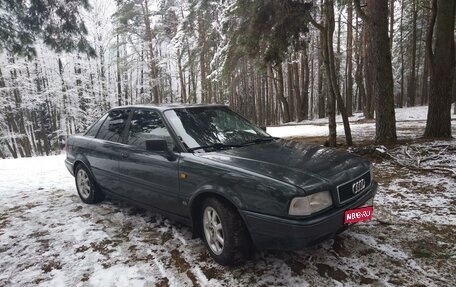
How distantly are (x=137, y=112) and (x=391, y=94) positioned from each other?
5908mm

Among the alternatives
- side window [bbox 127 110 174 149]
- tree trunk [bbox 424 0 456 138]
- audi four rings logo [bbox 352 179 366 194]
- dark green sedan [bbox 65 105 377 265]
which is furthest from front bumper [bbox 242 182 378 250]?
tree trunk [bbox 424 0 456 138]

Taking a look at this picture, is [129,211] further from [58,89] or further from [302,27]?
[58,89]

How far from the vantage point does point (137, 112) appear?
436 cm

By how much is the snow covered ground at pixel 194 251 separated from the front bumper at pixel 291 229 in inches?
15.0

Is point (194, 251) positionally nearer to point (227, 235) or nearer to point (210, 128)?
point (227, 235)

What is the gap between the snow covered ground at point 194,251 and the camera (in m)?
2.92

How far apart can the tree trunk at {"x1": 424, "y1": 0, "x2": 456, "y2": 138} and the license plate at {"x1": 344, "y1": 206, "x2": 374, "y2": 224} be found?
612 cm

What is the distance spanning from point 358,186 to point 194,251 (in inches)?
70.2

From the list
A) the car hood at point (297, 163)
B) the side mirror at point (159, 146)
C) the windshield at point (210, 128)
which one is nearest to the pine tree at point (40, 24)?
the windshield at point (210, 128)

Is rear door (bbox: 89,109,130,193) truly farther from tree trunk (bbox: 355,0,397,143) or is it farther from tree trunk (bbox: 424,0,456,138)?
tree trunk (bbox: 424,0,456,138)

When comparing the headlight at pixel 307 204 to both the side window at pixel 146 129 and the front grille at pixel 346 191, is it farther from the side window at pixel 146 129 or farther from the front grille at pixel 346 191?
the side window at pixel 146 129

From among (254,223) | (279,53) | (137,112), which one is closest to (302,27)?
(279,53)

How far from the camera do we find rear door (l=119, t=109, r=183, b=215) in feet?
11.6

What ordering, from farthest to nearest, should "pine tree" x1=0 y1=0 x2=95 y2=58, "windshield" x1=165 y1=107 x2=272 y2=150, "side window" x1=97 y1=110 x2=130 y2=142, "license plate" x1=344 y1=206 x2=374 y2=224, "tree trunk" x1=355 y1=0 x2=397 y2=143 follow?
1. "tree trunk" x1=355 y1=0 x2=397 y2=143
2. "pine tree" x1=0 y1=0 x2=95 y2=58
3. "side window" x1=97 y1=110 x2=130 y2=142
4. "windshield" x1=165 y1=107 x2=272 y2=150
5. "license plate" x1=344 y1=206 x2=374 y2=224
